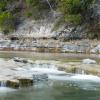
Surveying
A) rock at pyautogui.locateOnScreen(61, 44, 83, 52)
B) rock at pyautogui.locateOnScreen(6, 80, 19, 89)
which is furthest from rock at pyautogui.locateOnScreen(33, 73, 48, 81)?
rock at pyautogui.locateOnScreen(61, 44, 83, 52)

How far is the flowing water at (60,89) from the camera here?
2192cm

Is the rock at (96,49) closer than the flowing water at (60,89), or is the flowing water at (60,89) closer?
the flowing water at (60,89)

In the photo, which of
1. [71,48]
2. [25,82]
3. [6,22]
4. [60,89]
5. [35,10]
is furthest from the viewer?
[6,22]

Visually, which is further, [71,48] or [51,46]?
[51,46]

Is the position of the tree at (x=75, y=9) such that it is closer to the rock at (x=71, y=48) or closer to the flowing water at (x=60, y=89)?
the rock at (x=71, y=48)

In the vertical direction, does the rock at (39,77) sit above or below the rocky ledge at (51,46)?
below

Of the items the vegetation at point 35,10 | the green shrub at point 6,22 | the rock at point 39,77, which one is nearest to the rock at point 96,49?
the vegetation at point 35,10

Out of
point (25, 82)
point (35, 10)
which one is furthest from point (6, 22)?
point (25, 82)

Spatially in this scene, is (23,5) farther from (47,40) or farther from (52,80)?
(52,80)

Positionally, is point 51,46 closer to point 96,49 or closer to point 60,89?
point 96,49

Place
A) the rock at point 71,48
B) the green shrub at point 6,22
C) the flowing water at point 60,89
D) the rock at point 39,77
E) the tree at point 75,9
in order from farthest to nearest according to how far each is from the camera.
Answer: the green shrub at point 6,22 → the tree at point 75,9 → the rock at point 71,48 → the rock at point 39,77 → the flowing water at point 60,89

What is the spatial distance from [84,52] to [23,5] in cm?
2048

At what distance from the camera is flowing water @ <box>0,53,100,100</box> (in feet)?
71.9

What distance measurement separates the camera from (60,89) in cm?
2447
